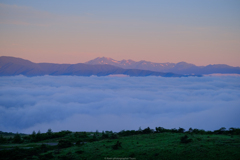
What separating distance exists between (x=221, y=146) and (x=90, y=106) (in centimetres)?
9882

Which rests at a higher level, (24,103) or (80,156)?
(24,103)

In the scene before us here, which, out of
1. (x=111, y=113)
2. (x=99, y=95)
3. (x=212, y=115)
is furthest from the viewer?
(x=99, y=95)

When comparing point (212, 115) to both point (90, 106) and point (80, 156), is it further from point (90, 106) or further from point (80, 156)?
point (80, 156)

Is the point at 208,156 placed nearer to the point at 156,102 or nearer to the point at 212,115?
the point at 212,115

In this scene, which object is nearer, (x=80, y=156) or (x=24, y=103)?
(x=80, y=156)

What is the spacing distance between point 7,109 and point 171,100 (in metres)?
81.4

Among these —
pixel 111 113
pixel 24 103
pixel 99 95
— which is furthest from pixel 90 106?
pixel 24 103

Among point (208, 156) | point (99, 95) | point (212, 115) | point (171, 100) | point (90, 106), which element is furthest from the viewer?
point (99, 95)

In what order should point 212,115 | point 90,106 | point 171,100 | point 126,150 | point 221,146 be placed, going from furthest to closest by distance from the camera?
1. point 171,100
2. point 90,106
3. point 212,115
4. point 126,150
5. point 221,146

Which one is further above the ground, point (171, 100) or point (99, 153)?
point (171, 100)

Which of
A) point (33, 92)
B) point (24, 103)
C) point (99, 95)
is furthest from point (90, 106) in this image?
point (33, 92)

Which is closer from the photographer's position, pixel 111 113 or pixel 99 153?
pixel 99 153

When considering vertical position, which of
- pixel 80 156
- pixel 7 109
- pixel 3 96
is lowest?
pixel 80 156

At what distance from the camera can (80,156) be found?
1414 cm
